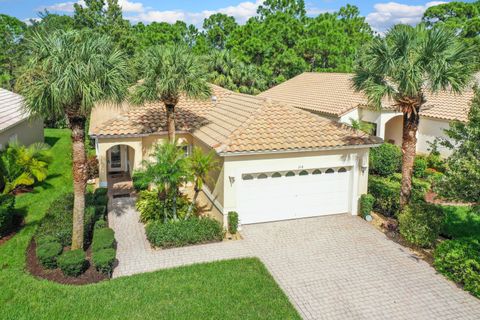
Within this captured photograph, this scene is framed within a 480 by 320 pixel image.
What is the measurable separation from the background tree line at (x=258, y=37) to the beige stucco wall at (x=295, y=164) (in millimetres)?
15401

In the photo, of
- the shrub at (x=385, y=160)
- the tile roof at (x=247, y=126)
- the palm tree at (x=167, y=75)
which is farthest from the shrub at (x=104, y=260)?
the shrub at (x=385, y=160)

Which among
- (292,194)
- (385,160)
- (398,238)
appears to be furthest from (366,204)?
(385,160)

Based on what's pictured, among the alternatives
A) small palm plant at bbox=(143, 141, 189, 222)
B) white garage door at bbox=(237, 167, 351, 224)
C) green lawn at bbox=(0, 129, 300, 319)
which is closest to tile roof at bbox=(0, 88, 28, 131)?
small palm plant at bbox=(143, 141, 189, 222)

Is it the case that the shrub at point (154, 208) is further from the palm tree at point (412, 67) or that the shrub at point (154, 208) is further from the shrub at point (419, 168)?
the shrub at point (419, 168)

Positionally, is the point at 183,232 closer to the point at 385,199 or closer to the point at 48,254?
the point at 48,254

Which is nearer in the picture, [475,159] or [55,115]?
[475,159]

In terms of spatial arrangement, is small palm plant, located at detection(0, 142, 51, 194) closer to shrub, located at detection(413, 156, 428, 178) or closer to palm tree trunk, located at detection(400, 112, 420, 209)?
A: palm tree trunk, located at detection(400, 112, 420, 209)

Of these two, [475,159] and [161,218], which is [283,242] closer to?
[161,218]

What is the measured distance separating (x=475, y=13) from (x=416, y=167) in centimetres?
4713

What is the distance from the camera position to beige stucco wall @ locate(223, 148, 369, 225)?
15125mm

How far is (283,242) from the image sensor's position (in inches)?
575

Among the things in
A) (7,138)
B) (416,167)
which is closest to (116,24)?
(7,138)

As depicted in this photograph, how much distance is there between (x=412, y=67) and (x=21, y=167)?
17.2m

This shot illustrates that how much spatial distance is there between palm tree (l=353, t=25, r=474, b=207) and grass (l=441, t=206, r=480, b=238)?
9.48ft
